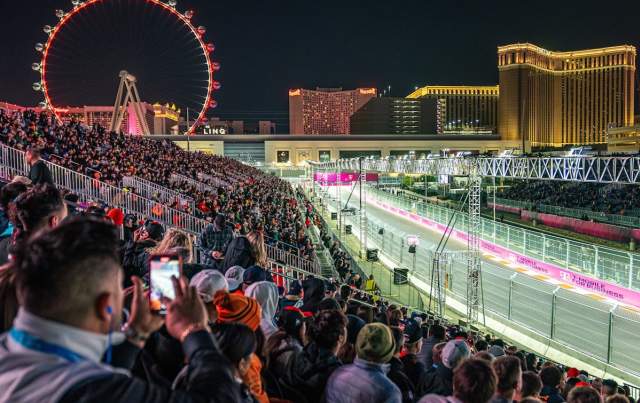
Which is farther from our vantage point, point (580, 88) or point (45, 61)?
point (580, 88)

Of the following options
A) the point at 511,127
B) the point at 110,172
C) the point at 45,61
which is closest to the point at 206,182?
the point at 110,172

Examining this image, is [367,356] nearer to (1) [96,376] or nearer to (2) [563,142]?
(1) [96,376]

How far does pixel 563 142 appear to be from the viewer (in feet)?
597

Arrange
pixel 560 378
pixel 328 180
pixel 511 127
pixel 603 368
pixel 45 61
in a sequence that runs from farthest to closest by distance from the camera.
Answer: pixel 511 127, pixel 328 180, pixel 45 61, pixel 603 368, pixel 560 378

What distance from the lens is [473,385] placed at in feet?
10.1

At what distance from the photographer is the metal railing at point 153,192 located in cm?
A: 1736

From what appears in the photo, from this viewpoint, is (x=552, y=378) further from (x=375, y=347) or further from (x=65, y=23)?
(x=65, y=23)

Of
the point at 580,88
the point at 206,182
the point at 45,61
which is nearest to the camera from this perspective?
the point at 206,182

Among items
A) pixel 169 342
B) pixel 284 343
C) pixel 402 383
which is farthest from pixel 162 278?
pixel 402 383

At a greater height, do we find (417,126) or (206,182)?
(417,126)

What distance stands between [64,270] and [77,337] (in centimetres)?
21

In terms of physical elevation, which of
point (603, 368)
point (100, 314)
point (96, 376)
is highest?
point (100, 314)

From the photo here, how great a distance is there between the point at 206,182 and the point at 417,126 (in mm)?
161893

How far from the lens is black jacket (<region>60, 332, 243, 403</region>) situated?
152 centimetres
